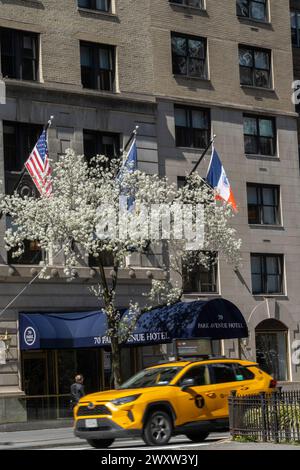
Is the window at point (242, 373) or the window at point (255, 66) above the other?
the window at point (255, 66)

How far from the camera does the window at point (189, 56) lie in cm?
4344

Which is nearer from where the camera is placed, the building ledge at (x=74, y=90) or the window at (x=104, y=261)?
the building ledge at (x=74, y=90)

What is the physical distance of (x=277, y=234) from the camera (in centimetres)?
4500

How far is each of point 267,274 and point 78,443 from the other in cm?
1842

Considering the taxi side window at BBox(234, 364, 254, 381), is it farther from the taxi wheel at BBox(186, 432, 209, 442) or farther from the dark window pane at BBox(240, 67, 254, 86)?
the dark window pane at BBox(240, 67, 254, 86)

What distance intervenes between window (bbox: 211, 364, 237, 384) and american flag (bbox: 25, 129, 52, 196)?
10.7m

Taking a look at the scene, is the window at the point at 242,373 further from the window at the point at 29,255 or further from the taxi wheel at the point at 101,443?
the window at the point at 29,255

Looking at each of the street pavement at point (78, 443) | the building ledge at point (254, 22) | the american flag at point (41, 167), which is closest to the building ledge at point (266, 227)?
the building ledge at point (254, 22)

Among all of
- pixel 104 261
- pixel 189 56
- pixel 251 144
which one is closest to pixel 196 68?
pixel 189 56

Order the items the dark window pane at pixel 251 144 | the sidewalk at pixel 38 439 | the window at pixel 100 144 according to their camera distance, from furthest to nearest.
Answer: the dark window pane at pixel 251 144, the window at pixel 100 144, the sidewalk at pixel 38 439

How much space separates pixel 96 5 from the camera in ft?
136

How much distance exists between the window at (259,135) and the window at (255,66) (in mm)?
1573

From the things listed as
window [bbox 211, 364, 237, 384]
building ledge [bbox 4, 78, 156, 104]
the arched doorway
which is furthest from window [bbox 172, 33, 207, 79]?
window [bbox 211, 364, 237, 384]

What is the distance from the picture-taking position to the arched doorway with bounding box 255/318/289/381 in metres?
43.8
